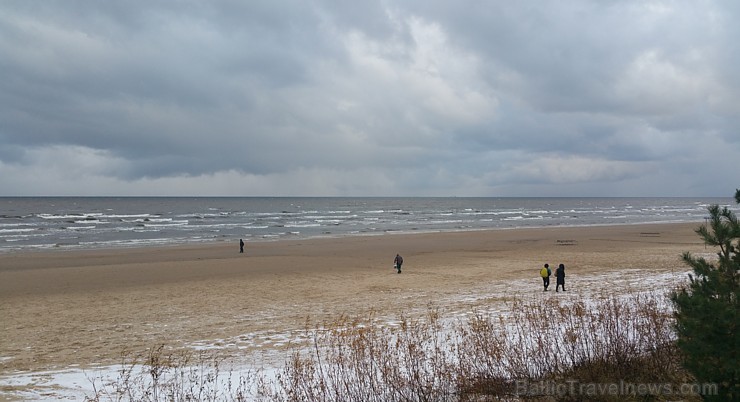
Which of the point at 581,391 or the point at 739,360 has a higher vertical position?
the point at 739,360

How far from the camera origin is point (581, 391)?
5922 millimetres

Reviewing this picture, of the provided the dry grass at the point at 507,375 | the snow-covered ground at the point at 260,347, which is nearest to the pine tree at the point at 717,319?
the dry grass at the point at 507,375

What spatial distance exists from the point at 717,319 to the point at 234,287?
19668mm

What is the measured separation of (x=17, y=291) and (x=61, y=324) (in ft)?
28.4

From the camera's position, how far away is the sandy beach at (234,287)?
12.7 m

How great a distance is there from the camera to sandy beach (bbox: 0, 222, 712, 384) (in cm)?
1270

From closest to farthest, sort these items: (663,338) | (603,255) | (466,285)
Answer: (663,338), (466,285), (603,255)

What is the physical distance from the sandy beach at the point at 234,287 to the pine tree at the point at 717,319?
8.97m

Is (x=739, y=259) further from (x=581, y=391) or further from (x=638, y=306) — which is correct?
(x=638, y=306)

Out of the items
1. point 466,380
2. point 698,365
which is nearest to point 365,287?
point 466,380

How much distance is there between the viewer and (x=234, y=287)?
21.5 m

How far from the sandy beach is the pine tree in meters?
8.97

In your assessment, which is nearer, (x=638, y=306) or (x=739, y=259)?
(x=739, y=259)

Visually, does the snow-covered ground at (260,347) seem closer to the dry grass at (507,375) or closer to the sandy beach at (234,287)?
the sandy beach at (234,287)
